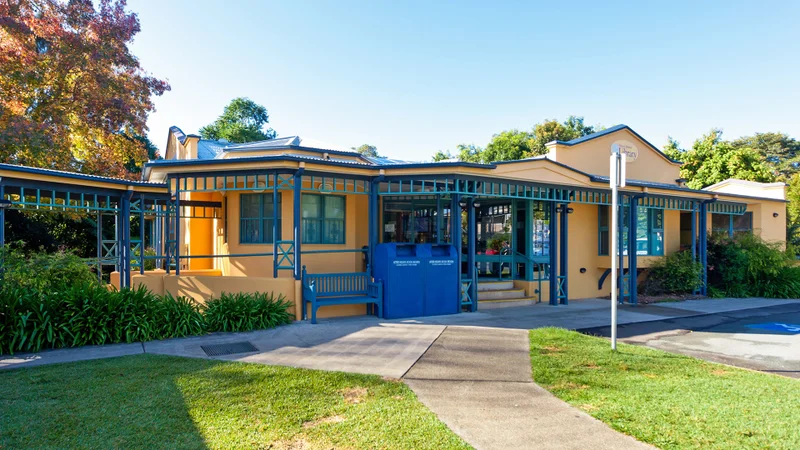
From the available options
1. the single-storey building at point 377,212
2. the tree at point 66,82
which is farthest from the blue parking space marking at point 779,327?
the tree at point 66,82

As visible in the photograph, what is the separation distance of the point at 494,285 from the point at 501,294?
0.36 meters

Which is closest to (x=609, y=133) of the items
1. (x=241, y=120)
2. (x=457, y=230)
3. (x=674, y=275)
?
(x=674, y=275)

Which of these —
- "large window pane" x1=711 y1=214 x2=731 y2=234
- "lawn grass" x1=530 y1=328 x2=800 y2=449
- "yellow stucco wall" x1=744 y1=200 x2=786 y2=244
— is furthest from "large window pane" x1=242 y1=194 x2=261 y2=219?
"yellow stucco wall" x1=744 y1=200 x2=786 y2=244

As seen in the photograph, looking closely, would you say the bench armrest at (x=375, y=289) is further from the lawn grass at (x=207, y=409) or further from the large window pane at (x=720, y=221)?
the large window pane at (x=720, y=221)

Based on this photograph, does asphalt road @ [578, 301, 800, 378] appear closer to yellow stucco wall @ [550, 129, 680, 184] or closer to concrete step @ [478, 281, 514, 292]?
concrete step @ [478, 281, 514, 292]

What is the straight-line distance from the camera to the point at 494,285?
13.7 metres

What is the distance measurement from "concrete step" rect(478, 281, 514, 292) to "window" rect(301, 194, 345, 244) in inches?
160

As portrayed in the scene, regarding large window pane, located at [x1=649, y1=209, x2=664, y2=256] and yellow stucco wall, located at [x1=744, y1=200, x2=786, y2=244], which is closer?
large window pane, located at [x1=649, y1=209, x2=664, y2=256]

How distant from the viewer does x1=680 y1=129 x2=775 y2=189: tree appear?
26.1 meters

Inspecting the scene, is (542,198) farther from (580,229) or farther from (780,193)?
(780,193)

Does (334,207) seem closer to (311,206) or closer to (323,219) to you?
(323,219)

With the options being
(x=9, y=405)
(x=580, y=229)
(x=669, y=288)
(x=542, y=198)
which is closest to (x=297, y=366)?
(x=9, y=405)

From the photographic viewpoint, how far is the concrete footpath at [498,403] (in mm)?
4270

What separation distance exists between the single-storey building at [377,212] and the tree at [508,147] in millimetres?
14617
